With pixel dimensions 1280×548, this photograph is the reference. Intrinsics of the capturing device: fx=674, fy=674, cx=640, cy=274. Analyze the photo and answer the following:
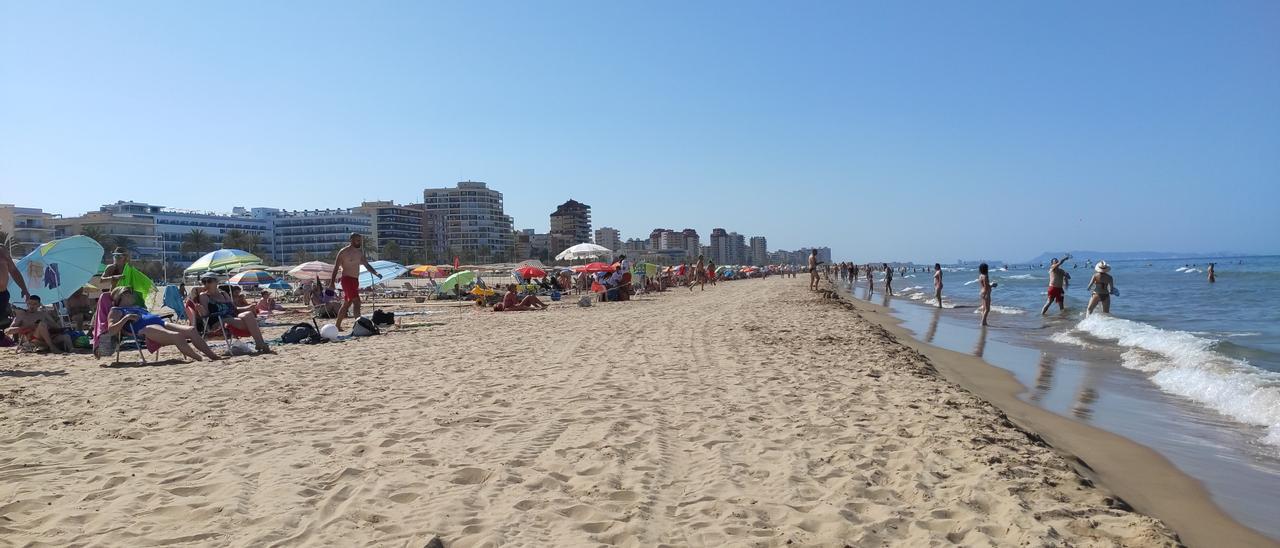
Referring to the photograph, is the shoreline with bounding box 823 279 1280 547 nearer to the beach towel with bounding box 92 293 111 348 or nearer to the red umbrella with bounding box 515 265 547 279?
the beach towel with bounding box 92 293 111 348

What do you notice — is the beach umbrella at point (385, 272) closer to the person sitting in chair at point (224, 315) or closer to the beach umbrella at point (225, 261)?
the beach umbrella at point (225, 261)

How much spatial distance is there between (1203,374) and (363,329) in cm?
1035

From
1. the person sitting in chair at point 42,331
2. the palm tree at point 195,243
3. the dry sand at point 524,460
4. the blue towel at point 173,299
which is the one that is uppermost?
the palm tree at point 195,243

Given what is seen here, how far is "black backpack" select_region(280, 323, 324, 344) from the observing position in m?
8.59

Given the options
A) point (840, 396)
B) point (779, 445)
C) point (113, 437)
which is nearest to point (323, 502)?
point (113, 437)

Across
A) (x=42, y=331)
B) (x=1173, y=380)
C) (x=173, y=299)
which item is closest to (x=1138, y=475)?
(x=1173, y=380)

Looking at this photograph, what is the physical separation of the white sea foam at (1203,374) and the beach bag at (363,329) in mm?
9629

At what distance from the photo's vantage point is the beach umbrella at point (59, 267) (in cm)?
871

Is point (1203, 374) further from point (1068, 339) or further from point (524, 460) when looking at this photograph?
point (524, 460)

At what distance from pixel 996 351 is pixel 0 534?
11.3 metres

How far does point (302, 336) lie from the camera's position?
867 centimetres

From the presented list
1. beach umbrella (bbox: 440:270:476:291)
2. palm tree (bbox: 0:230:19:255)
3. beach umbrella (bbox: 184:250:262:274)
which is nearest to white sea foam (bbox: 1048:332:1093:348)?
palm tree (bbox: 0:230:19:255)

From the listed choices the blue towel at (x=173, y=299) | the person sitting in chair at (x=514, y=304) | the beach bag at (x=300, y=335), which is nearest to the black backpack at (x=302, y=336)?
the beach bag at (x=300, y=335)

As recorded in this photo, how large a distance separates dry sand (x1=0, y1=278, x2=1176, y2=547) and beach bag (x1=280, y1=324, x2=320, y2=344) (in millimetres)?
1990
